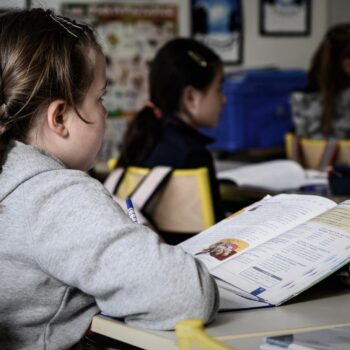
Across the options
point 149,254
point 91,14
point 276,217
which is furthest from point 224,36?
point 149,254

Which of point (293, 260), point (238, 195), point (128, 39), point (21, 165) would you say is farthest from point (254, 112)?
point (21, 165)

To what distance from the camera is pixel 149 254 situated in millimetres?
982

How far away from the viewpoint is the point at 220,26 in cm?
484

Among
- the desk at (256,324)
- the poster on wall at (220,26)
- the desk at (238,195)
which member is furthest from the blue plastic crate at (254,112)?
the desk at (256,324)

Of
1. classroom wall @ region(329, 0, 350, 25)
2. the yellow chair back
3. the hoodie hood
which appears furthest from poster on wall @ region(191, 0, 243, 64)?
the hoodie hood

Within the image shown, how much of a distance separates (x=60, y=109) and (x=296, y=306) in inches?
18.1

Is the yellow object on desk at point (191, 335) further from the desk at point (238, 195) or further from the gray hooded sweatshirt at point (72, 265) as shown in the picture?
the desk at point (238, 195)

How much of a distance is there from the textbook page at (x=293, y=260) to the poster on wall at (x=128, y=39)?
3147 millimetres

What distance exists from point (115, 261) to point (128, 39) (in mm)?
3611

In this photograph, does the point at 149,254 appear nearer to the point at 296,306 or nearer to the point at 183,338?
the point at 183,338

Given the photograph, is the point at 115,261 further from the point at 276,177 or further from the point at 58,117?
the point at 276,177

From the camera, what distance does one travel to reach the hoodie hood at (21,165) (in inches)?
41.8

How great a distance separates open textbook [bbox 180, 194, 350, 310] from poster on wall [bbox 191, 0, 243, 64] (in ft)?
11.4

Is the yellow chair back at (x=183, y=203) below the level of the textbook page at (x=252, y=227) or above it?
below
